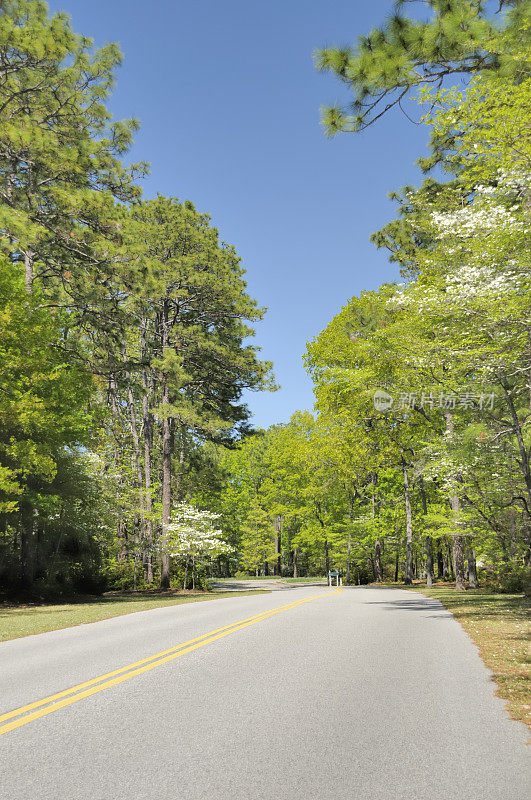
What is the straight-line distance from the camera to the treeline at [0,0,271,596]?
49.4 ft

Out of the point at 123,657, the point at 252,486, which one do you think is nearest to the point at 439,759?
the point at 123,657

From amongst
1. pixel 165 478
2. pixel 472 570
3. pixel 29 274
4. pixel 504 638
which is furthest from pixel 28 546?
pixel 472 570

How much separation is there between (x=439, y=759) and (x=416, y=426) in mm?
20705

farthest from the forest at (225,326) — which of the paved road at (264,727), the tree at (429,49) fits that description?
the paved road at (264,727)

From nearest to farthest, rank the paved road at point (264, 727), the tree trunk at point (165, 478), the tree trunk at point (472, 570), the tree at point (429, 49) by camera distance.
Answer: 1. the paved road at point (264, 727)
2. the tree at point (429, 49)
3. the tree trunk at point (472, 570)
4. the tree trunk at point (165, 478)

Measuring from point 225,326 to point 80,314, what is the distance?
951cm

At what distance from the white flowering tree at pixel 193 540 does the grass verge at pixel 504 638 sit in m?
10.3

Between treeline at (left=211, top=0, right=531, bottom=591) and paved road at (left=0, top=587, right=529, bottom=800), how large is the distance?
6493 millimetres

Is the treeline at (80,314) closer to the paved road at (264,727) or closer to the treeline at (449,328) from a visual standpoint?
the treeline at (449,328)

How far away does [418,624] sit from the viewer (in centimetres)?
1077

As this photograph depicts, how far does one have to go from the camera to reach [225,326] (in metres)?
26.5

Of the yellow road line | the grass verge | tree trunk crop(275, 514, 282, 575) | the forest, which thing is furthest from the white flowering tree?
tree trunk crop(275, 514, 282, 575)

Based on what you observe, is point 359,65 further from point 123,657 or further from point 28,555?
point 28,555

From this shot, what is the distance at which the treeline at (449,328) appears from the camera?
7.75 m
